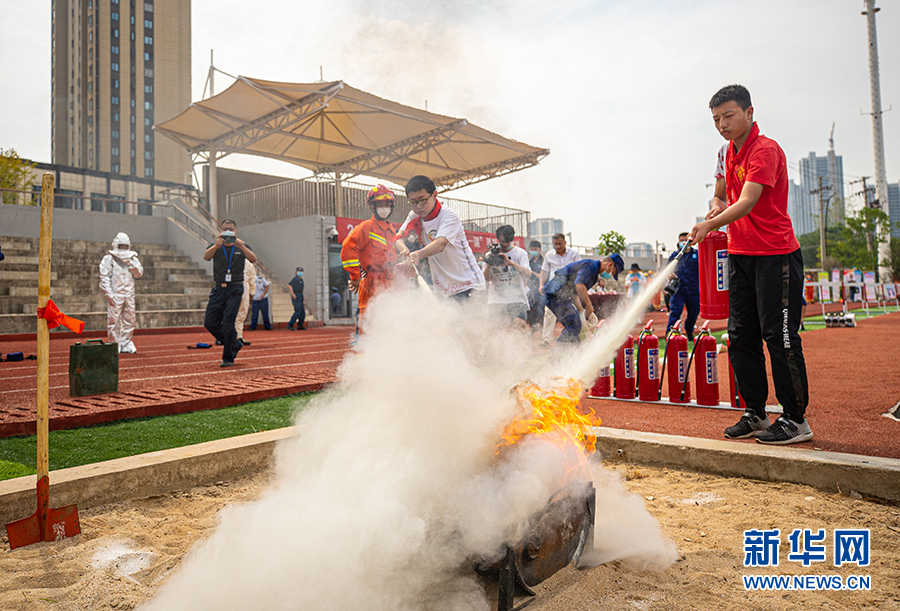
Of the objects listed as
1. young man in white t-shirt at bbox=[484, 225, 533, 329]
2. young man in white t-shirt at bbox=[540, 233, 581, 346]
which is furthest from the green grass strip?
young man in white t-shirt at bbox=[540, 233, 581, 346]

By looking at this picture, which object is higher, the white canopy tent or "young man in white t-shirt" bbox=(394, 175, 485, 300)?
the white canopy tent

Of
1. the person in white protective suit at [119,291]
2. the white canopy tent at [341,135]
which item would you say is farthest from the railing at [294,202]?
the person in white protective suit at [119,291]

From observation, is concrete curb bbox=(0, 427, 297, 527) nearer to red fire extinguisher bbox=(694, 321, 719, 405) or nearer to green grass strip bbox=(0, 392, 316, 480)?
green grass strip bbox=(0, 392, 316, 480)

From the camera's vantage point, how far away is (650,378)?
5.93 m

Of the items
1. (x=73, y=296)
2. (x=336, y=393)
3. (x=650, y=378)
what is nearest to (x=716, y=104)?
(x=650, y=378)

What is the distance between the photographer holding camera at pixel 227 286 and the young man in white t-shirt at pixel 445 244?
4.01 m

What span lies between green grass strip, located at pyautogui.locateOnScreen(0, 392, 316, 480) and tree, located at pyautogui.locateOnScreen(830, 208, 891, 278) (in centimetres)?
4953

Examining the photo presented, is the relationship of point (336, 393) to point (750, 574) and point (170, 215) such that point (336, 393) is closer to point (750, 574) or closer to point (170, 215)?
point (750, 574)

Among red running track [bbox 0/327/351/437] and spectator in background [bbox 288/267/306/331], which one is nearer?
red running track [bbox 0/327/351/437]

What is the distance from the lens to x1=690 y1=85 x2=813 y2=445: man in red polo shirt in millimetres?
3838

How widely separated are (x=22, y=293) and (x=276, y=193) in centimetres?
1157

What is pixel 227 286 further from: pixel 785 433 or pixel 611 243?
pixel 611 243

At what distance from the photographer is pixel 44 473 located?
279 cm

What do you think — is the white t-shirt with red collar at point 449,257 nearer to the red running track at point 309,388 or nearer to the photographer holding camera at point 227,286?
the red running track at point 309,388
